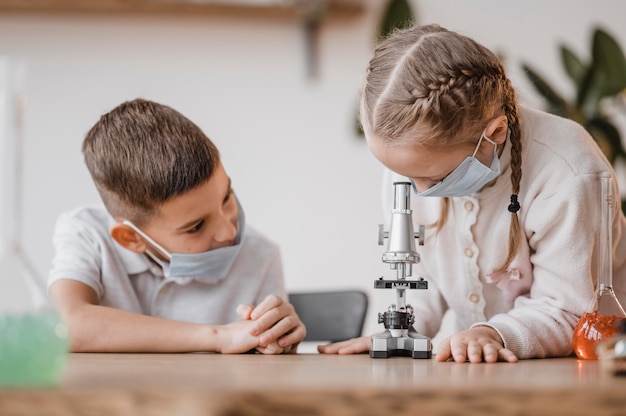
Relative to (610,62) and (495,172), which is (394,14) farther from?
(495,172)

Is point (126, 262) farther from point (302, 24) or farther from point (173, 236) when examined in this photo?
point (302, 24)

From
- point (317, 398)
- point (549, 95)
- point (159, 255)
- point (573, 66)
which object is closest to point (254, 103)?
point (549, 95)

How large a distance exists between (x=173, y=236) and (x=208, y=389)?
916mm

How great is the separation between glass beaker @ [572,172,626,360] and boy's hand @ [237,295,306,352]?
445 mm

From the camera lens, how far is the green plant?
110 inches

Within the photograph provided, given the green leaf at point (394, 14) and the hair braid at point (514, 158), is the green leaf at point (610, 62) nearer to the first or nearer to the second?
the green leaf at point (394, 14)

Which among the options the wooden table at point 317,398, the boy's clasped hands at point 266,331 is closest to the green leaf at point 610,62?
the boy's clasped hands at point 266,331

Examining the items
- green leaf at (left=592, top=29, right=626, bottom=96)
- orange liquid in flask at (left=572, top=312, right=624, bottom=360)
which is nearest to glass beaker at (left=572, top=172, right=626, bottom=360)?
orange liquid in flask at (left=572, top=312, right=624, bottom=360)

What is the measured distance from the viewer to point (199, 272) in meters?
1.54

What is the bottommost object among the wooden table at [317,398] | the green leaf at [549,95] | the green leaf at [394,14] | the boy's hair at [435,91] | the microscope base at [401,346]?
the microscope base at [401,346]

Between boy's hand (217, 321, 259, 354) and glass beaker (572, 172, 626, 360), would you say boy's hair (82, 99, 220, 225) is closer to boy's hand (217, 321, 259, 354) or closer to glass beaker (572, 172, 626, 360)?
boy's hand (217, 321, 259, 354)

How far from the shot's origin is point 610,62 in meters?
2.80

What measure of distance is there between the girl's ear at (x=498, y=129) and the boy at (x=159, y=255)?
44 centimetres

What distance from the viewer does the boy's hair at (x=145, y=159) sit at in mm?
1479
